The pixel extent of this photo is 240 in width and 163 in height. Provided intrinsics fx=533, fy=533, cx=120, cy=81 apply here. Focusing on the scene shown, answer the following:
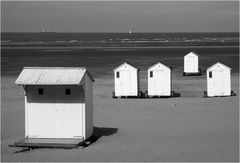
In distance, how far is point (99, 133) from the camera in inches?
765

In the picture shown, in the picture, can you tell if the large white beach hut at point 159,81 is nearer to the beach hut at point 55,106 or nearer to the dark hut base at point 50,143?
the beach hut at point 55,106

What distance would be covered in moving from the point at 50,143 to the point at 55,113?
1.01 meters

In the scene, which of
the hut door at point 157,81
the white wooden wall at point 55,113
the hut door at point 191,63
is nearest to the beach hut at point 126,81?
the hut door at point 157,81

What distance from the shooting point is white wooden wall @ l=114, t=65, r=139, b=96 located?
101ft

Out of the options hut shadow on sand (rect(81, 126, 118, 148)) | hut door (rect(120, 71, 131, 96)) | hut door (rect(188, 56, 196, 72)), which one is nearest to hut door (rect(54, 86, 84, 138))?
hut shadow on sand (rect(81, 126, 118, 148))

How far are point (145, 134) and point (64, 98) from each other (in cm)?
343

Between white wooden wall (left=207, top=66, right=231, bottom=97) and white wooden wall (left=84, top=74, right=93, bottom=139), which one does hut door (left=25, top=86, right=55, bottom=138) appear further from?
white wooden wall (left=207, top=66, right=231, bottom=97)

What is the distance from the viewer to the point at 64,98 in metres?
17.4

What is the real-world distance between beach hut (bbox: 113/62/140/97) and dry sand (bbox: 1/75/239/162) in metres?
1.08

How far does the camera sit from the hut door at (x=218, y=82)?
3066 centimetres

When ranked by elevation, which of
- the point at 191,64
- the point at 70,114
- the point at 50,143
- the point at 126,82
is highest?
the point at 191,64

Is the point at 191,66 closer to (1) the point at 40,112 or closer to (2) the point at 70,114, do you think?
(2) the point at 70,114

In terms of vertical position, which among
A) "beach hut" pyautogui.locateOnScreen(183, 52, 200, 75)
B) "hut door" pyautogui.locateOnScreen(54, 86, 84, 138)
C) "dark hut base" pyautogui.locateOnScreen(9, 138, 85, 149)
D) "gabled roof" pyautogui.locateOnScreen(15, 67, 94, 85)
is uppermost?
"beach hut" pyautogui.locateOnScreen(183, 52, 200, 75)

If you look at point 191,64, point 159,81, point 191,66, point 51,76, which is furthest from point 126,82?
point 191,64
